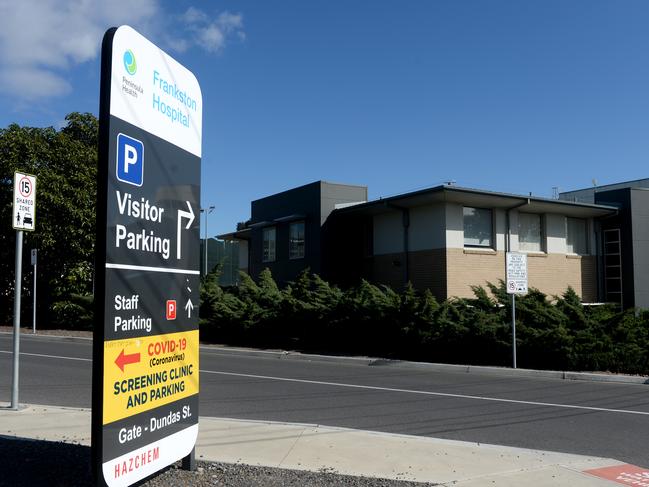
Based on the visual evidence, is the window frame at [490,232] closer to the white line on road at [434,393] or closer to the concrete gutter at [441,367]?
the concrete gutter at [441,367]

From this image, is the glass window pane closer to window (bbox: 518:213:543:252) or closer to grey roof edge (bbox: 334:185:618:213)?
grey roof edge (bbox: 334:185:618:213)

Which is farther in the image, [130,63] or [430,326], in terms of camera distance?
[430,326]

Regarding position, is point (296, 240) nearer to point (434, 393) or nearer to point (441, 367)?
point (441, 367)

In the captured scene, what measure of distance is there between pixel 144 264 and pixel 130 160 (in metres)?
0.74

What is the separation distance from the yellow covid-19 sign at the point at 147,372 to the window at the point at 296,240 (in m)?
20.9

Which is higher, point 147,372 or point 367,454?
point 147,372

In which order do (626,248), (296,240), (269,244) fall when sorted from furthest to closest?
(269,244)
(296,240)
(626,248)

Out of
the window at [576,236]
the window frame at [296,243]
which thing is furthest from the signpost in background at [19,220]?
the window at [576,236]

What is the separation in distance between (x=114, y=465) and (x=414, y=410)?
6202 millimetres

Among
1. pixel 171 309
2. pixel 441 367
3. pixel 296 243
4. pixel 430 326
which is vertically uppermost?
pixel 296 243

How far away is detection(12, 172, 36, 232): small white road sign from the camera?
859 cm

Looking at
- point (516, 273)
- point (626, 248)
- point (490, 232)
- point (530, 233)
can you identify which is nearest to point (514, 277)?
point (516, 273)

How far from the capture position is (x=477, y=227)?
22.4 metres

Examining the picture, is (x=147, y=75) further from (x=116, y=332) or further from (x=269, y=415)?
(x=269, y=415)
